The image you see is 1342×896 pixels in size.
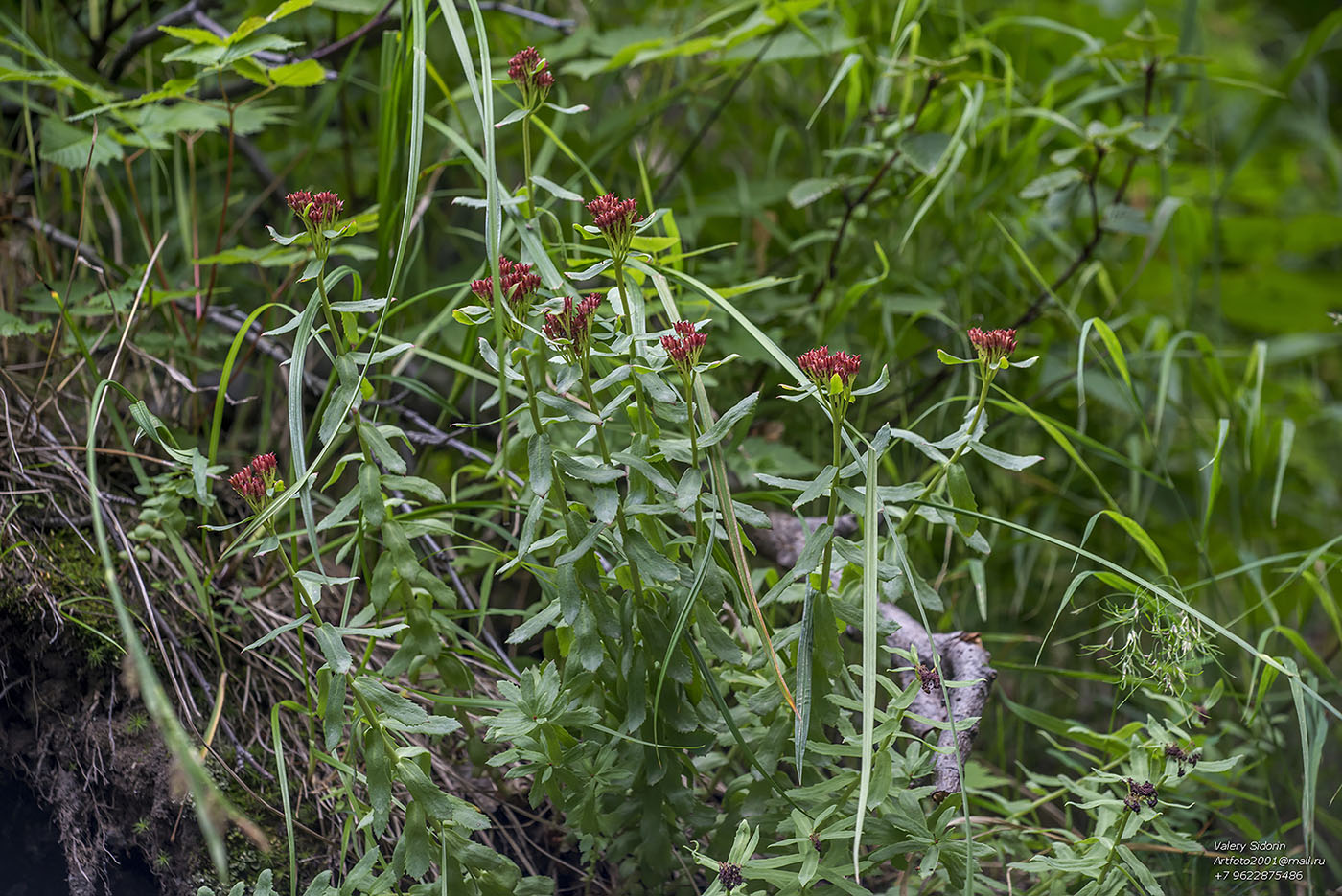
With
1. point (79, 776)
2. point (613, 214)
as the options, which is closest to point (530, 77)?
point (613, 214)

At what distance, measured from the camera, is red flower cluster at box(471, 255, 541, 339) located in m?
0.90

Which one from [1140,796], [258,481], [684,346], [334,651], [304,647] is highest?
[684,346]

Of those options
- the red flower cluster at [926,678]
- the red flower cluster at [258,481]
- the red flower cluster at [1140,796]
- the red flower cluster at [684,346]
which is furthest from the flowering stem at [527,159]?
the red flower cluster at [1140,796]

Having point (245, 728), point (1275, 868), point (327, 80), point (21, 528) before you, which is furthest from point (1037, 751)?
point (327, 80)

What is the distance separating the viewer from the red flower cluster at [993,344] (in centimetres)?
88

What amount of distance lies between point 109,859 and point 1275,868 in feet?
4.48

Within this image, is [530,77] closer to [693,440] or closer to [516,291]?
[516,291]

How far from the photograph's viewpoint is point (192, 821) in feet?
3.43

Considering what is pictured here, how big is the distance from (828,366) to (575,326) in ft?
0.74

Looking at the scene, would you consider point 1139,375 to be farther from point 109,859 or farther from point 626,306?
point 109,859

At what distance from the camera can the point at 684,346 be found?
843 millimetres

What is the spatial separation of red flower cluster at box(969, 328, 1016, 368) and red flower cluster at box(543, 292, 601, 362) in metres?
0.35

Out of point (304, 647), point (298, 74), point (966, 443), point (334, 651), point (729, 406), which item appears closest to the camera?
point (334, 651)

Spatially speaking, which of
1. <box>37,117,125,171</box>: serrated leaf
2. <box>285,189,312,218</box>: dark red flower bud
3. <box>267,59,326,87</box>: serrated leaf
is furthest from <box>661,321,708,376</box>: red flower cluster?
<box>37,117,125,171</box>: serrated leaf
